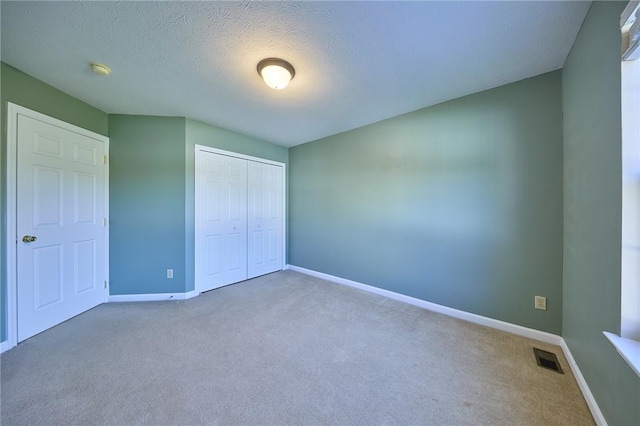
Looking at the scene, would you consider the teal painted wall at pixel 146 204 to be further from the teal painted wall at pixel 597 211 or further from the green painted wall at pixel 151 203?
the teal painted wall at pixel 597 211

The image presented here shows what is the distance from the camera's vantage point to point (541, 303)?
2.02 m

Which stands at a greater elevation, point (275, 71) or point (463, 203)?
point (275, 71)

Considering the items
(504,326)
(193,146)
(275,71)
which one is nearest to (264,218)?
(193,146)

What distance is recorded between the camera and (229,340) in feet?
6.72

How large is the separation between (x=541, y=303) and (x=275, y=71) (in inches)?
122

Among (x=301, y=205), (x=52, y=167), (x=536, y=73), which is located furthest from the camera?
(x=301, y=205)

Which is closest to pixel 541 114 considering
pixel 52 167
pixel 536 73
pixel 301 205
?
pixel 536 73

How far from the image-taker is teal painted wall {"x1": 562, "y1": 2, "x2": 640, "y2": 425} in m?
1.12

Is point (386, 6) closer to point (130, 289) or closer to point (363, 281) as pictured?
point (363, 281)

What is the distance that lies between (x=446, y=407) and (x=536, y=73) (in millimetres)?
2782

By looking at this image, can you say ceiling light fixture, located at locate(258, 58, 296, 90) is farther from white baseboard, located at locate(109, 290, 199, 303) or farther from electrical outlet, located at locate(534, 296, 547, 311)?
electrical outlet, located at locate(534, 296, 547, 311)

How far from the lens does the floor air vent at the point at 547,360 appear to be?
168 cm

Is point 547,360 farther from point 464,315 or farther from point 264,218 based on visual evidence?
point 264,218

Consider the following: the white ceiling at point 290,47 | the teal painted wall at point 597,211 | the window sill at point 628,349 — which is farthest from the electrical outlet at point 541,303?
the white ceiling at point 290,47
